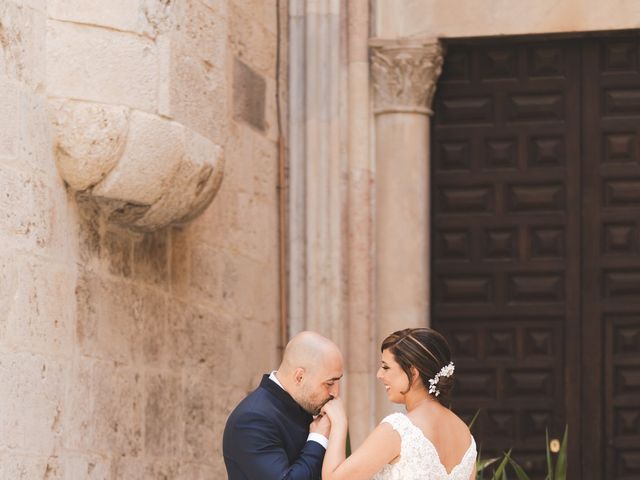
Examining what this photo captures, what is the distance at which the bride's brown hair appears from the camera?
4.92 m

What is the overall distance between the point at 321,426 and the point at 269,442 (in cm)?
20

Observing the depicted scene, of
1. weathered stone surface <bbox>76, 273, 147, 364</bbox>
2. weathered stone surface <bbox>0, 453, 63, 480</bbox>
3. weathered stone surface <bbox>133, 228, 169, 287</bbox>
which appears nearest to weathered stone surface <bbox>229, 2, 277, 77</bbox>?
weathered stone surface <bbox>133, 228, 169, 287</bbox>

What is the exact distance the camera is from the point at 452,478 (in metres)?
4.95

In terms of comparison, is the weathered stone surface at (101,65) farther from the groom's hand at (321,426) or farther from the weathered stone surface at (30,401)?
the groom's hand at (321,426)

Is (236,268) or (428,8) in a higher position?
(428,8)

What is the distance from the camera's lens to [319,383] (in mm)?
4879

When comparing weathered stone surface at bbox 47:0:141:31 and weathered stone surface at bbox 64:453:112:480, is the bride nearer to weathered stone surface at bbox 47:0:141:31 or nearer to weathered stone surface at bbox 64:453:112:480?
weathered stone surface at bbox 64:453:112:480

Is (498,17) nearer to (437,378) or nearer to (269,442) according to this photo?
(437,378)

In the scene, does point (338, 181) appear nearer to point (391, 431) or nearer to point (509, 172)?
point (509, 172)

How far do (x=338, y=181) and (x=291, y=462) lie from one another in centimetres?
309

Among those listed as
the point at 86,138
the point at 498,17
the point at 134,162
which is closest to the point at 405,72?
the point at 498,17

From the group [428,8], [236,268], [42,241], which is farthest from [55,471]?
[428,8]

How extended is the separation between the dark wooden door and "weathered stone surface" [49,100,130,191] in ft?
8.72

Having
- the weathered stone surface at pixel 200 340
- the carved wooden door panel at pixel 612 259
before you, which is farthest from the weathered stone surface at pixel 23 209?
the carved wooden door panel at pixel 612 259
